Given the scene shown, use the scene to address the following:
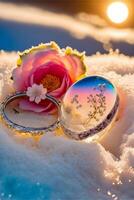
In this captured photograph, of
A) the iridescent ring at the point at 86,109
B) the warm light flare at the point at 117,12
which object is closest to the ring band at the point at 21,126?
the iridescent ring at the point at 86,109

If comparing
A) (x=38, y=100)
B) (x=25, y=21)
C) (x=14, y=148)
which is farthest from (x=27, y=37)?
(x=14, y=148)

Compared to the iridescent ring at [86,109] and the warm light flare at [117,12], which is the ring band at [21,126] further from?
the warm light flare at [117,12]

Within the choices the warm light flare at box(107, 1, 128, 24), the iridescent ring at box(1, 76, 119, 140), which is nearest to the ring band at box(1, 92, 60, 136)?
the iridescent ring at box(1, 76, 119, 140)

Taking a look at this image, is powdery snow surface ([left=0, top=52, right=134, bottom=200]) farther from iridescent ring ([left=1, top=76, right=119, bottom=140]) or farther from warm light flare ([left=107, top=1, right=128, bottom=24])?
warm light flare ([left=107, top=1, right=128, bottom=24])

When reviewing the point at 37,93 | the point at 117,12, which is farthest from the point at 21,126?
the point at 117,12

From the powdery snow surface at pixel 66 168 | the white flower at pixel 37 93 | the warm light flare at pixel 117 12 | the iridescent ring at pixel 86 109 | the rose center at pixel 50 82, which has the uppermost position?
the warm light flare at pixel 117 12

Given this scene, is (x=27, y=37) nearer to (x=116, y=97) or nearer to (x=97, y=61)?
(x=97, y=61)

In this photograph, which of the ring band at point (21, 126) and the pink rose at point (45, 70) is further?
the pink rose at point (45, 70)
